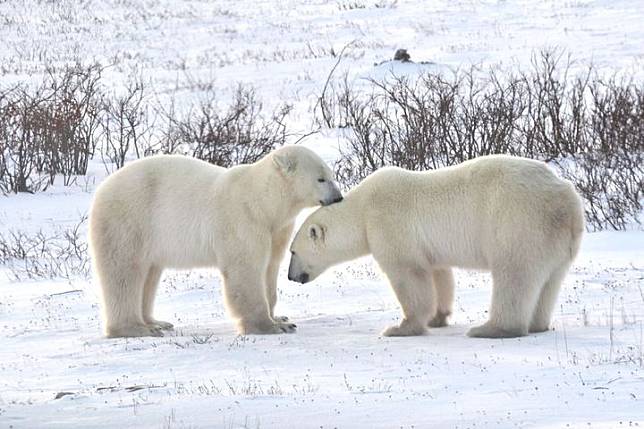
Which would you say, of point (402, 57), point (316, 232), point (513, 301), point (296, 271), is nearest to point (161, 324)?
point (296, 271)

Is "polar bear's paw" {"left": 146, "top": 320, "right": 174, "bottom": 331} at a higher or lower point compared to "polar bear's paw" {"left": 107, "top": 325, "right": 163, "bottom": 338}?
lower

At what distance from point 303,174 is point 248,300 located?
860mm

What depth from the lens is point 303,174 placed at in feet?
22.9

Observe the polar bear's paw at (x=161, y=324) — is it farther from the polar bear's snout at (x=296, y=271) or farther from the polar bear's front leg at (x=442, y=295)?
the polar bear's front leg at (x=442, y=295)

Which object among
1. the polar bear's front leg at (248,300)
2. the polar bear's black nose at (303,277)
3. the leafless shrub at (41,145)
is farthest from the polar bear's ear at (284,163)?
the leafless shrub at (41,145)

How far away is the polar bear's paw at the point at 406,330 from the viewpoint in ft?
21.9

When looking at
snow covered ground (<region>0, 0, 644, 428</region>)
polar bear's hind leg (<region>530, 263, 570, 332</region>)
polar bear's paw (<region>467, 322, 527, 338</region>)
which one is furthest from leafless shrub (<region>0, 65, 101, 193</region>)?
polar bear's hind leg (<region>530, 263, 570, 332</region>)

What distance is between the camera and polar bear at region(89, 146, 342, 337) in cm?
689

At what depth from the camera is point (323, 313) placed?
7.74m

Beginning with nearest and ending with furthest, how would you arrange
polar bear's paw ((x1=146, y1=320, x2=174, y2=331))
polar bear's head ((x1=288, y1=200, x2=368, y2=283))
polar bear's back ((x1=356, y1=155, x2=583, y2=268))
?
polar bear's back ((x1=356, y1=155, x2=583, y2=268)) → polar bear's head ((x1=288, y1=200, x2=368, y2=283)) → polar bear's paw ((x1=146, y1=320, x2=174, y2=331))

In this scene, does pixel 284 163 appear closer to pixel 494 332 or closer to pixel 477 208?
pixel 477 208

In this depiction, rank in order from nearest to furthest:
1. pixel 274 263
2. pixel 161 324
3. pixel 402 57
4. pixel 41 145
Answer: pixel 274 263 < pixel 161 324 < pixel 41 145 < pixel 402 57

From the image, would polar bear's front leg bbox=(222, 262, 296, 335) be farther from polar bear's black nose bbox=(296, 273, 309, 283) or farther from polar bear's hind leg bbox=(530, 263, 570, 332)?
polar bear's hind leg bbox=(530, 263, 570, 332)

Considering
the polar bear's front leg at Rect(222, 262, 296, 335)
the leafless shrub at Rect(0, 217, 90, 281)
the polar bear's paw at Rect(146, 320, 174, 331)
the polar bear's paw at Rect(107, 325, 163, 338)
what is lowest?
the leafless shrub at Rect(0, 217, 90, 281)
